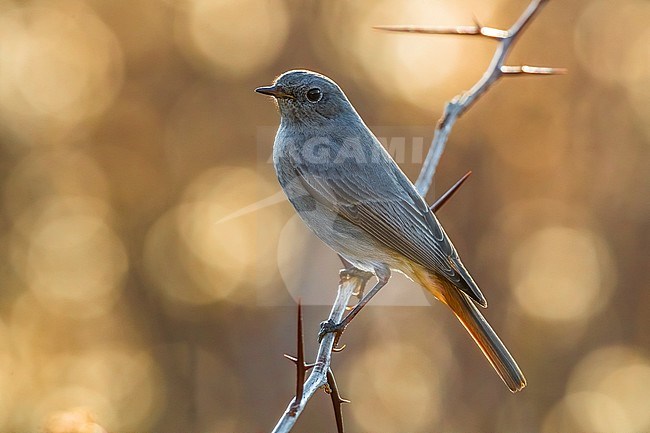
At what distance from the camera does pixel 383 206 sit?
4262 mm

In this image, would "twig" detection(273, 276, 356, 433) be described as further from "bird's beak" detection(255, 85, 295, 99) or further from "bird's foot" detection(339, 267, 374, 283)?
"bird's beak" detection(255, 85, 295, 99)

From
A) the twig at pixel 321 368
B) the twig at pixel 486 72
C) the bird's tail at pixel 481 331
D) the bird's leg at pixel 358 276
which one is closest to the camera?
the twig at pixel 321 368

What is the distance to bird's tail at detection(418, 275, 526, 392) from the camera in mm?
3955

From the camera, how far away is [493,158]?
7152mm

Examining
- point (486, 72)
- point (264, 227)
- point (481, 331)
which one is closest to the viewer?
point (486, 72)

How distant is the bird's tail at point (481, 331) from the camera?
13.0ft

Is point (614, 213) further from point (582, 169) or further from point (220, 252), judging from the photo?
point (220, 252)

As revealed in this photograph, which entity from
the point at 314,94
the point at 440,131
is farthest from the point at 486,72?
the point at 314,94

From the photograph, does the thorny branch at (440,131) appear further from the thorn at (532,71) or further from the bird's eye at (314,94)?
the bird's eye at (314,94)

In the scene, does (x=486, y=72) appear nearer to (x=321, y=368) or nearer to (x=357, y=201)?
(x=357, y=201)

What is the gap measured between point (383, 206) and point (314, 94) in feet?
2.54

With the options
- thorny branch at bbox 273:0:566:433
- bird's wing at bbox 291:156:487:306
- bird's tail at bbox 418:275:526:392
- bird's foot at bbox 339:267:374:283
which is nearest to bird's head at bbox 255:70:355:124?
bird's wing at bbox 291:156:487:306

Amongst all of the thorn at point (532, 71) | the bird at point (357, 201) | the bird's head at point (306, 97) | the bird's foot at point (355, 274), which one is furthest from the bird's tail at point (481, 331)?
the thorn at point (532, 71)

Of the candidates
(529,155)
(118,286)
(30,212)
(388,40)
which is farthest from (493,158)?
(30,212)
